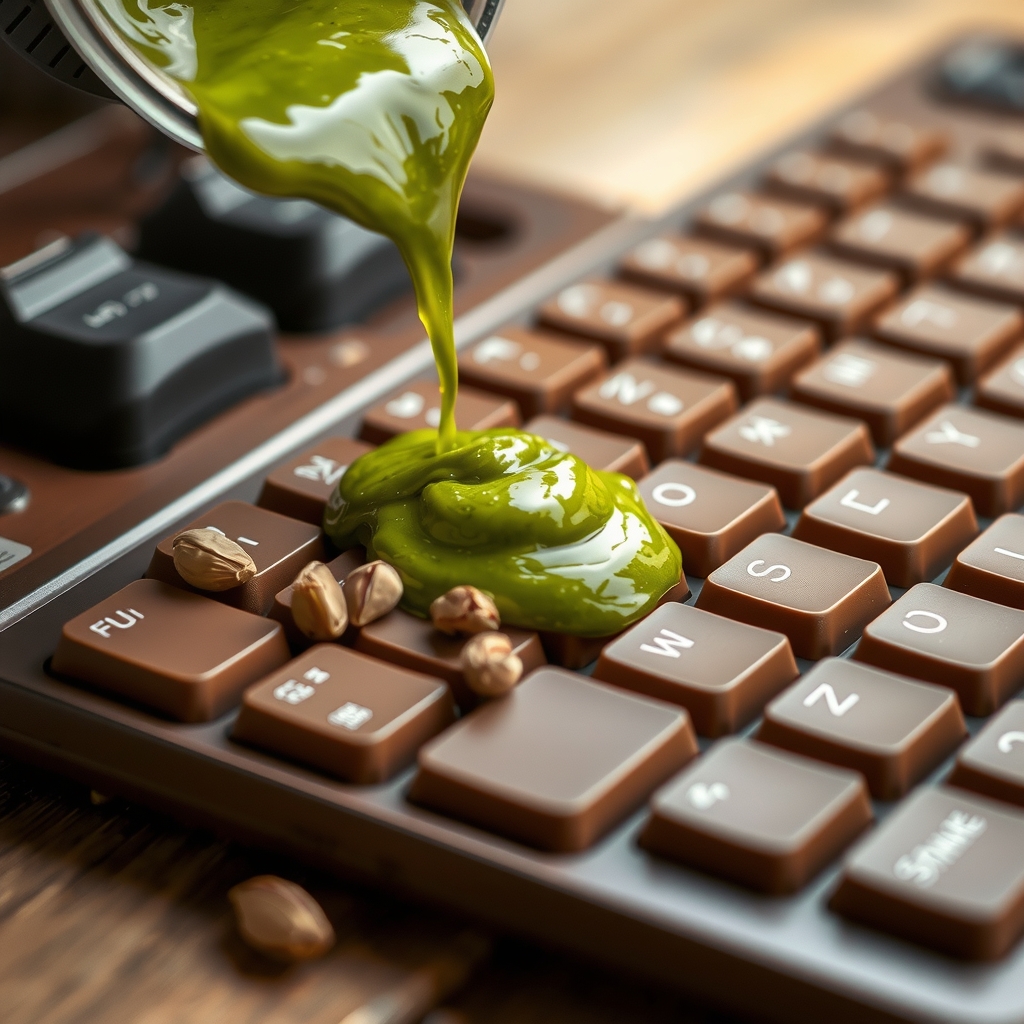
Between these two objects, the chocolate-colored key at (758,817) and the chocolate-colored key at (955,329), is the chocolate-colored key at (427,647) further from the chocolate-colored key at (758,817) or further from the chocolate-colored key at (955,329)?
the chocolate-colored key at (955,329)

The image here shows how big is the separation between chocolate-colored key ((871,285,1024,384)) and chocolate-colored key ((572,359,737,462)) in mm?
98

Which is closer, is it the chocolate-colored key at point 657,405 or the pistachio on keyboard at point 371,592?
the pistachio on keyboard at point 371,592

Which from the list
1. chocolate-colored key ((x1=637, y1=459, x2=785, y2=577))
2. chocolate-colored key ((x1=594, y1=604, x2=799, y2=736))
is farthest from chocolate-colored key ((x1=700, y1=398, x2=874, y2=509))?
chocolate-colored key ((x1=594, y1=604, x2=799, y2=736))

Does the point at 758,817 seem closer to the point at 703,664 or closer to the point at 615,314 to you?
the point at 703,664

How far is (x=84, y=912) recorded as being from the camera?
485 millimetres

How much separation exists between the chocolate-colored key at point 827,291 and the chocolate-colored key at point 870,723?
29 centimetres

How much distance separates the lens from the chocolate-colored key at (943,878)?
16.7 inches

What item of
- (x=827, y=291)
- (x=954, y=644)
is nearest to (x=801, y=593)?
(x=954, y=644)

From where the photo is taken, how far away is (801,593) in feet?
1.84

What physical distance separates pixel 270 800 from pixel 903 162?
0.59 metres


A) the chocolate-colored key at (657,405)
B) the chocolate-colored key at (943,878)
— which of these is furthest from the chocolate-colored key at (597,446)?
the chocolate-colored key at (943,878)

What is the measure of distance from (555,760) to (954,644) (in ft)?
0.49

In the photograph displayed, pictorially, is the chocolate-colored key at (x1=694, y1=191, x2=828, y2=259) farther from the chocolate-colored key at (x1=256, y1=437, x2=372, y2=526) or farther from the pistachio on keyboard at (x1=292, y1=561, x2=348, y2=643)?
the pistachio on keyboard at (x1=292, y1=561, x2=348, y2=643)

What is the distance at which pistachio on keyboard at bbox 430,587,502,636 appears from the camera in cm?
53
